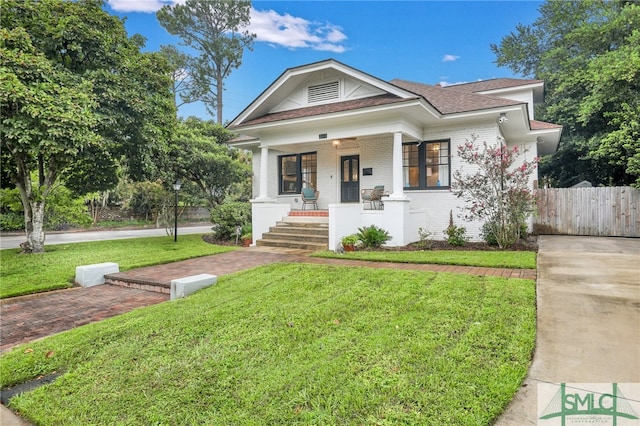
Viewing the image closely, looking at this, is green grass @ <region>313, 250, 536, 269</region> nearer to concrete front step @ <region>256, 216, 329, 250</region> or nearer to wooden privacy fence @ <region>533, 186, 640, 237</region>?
concrete front step @ <region>256, 216, 329, 250</region>

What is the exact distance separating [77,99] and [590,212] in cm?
1602

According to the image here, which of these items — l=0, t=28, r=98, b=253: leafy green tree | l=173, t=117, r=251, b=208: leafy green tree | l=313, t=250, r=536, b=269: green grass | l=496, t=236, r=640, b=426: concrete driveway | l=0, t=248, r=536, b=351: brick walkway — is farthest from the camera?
l=173, t=117, r=251, b=208: leafy green tree

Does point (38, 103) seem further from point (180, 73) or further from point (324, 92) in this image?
point (180, 73)

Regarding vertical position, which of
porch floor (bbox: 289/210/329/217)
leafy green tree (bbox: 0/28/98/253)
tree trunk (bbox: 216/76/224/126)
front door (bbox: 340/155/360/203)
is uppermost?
tree trunk (bbox: 216/76/224/126)

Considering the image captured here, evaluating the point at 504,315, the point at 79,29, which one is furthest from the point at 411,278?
the point at 79,29

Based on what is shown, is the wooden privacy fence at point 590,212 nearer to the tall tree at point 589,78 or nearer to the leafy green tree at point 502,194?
the tall tree at point 589,78

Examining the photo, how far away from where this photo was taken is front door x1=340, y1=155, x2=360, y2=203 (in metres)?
12.4

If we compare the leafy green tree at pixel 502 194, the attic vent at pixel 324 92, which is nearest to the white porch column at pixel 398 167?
the leafy green tree at pixel 502 194

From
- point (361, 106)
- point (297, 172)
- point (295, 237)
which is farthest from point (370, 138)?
point (295, 237)

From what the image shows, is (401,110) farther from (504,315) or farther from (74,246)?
(74,246)

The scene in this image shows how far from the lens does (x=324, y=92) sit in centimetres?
1147

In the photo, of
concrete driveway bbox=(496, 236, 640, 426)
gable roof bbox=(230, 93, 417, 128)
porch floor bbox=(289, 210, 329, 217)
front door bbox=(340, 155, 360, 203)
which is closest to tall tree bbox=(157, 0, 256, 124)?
gable roof bbox=(230, 93, 417, 128)

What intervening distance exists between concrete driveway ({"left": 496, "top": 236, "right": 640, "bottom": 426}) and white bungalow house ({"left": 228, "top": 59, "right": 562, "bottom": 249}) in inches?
175

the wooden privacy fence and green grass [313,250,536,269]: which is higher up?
the wooden privacy fence
